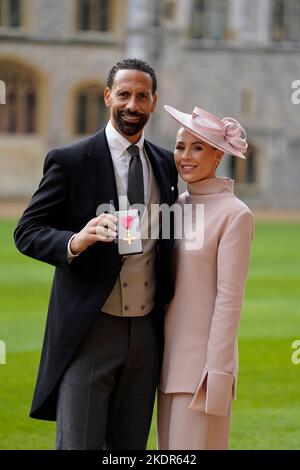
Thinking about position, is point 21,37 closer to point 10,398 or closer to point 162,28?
point 162,28

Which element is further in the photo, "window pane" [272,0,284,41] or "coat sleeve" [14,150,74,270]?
"window pane" [272,0,284,41]

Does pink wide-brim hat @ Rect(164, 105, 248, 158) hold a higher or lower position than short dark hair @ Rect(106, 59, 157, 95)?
lower

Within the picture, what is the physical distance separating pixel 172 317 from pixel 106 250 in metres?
0.35

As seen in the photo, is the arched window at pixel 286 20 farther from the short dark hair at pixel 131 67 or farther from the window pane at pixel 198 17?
the short dark hair at pixel 131 67

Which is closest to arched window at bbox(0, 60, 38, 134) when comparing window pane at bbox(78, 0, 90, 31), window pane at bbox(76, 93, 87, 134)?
window pane at bbox(76, 93, 87, 134)

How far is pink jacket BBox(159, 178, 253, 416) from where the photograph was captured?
3693 mm

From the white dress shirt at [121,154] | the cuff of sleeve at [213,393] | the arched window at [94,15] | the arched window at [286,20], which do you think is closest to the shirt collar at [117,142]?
→ the white dress shirt at [121,154]

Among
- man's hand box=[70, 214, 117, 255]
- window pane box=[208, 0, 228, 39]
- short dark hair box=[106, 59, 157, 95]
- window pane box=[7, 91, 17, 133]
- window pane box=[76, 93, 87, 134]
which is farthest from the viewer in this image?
window pane box=[76, 93, 87, 134]

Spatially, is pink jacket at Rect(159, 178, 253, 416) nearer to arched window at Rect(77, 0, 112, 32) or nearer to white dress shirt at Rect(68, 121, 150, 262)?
white dress shirt at Rect(68, 121, 150, 262)

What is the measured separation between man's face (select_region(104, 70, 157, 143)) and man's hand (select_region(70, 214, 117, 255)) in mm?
426

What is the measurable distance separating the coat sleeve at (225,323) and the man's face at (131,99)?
485mm

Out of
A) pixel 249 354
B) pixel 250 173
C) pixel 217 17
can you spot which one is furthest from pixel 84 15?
pixel 249 354

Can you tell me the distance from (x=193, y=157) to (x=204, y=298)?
19.7 inches

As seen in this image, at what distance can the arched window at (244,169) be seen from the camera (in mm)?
32031
